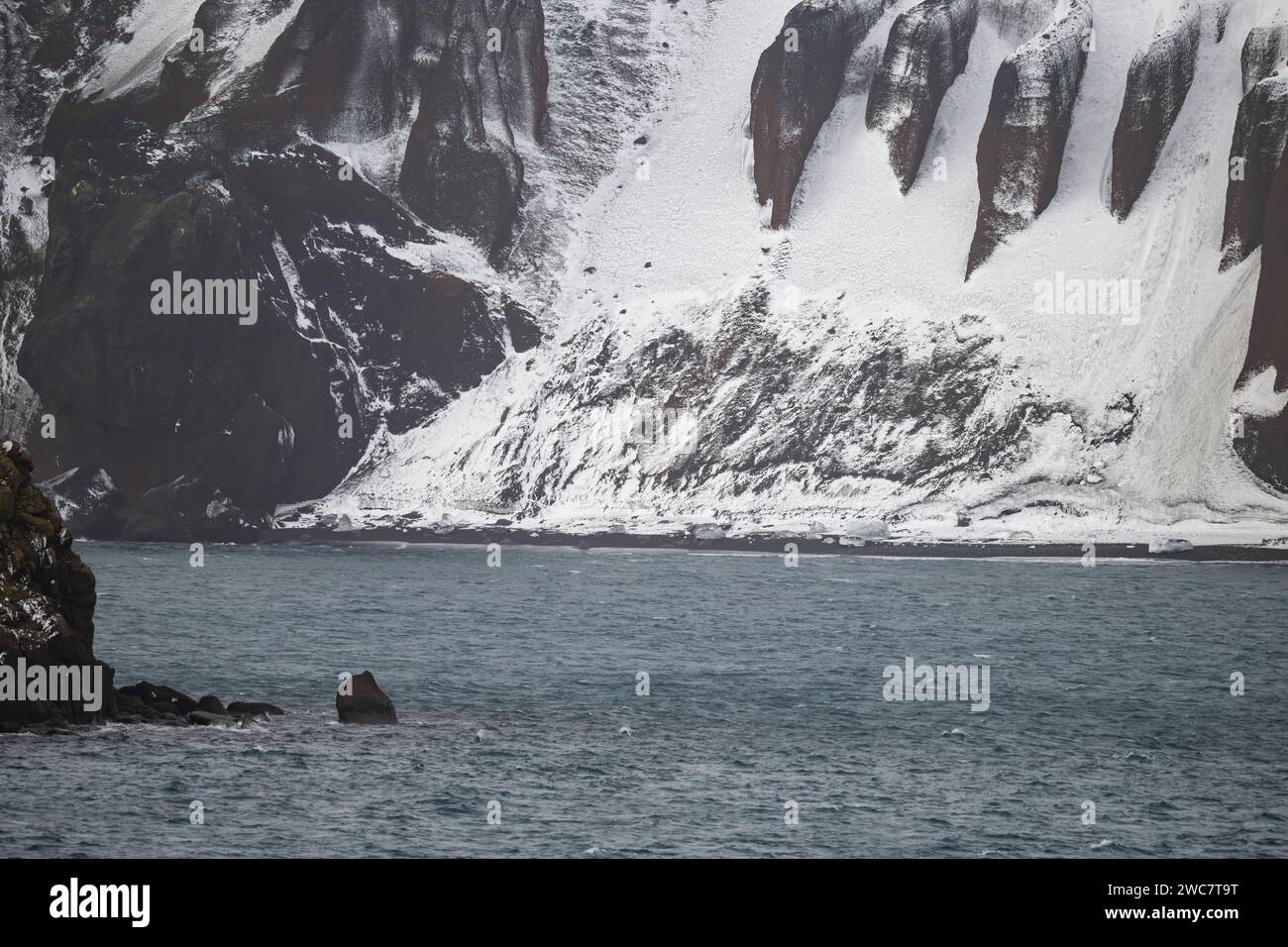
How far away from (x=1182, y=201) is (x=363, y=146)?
83.4 meters

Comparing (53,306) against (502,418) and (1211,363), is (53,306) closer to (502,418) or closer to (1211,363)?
(502,418)

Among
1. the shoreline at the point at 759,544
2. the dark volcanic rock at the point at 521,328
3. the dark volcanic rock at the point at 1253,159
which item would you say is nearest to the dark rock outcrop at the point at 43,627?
the shoreline at the point at 759,544

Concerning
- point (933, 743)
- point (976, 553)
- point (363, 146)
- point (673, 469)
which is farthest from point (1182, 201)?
point (933, 743)

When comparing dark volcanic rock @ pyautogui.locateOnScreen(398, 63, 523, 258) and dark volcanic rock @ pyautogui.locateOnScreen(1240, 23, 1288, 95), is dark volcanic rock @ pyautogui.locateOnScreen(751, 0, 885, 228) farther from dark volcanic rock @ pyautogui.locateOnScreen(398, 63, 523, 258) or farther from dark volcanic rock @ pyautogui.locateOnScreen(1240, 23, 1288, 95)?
dark volcanic rock @ pyautogui.locateOnScreen(1240, 23, 1288, 95)

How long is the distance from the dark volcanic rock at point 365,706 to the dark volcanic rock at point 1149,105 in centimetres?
12895

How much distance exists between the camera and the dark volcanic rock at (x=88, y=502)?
169375 millimetres

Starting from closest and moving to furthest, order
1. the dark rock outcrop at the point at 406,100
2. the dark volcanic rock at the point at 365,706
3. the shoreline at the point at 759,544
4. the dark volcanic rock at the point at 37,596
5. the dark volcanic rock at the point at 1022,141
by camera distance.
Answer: the dark volcanic rock at the point at 37,596 → the dark volcanic rock at the point at 365,706 → the shoreline at the point at 759,544 → the dark volcanic rock at the point at 1022,141 → the dark rock outcrop at the point at 406,100

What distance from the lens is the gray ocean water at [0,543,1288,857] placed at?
163 ft

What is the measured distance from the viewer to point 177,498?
16850cm

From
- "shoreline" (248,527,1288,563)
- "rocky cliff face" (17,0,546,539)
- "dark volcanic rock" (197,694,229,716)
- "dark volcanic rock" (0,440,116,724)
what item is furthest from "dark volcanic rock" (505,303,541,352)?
"dark volcanic rock" (0,440,116,724)

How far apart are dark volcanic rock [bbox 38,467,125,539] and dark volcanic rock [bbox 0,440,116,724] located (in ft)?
366

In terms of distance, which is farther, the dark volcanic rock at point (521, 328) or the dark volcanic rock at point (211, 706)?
the dark volcanic rock at point (521, 328)

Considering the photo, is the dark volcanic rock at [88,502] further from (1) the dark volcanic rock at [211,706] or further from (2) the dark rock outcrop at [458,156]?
(1) the dark volcanic rock at [211,706]

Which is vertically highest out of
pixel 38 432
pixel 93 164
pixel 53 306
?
pixel 93 164
